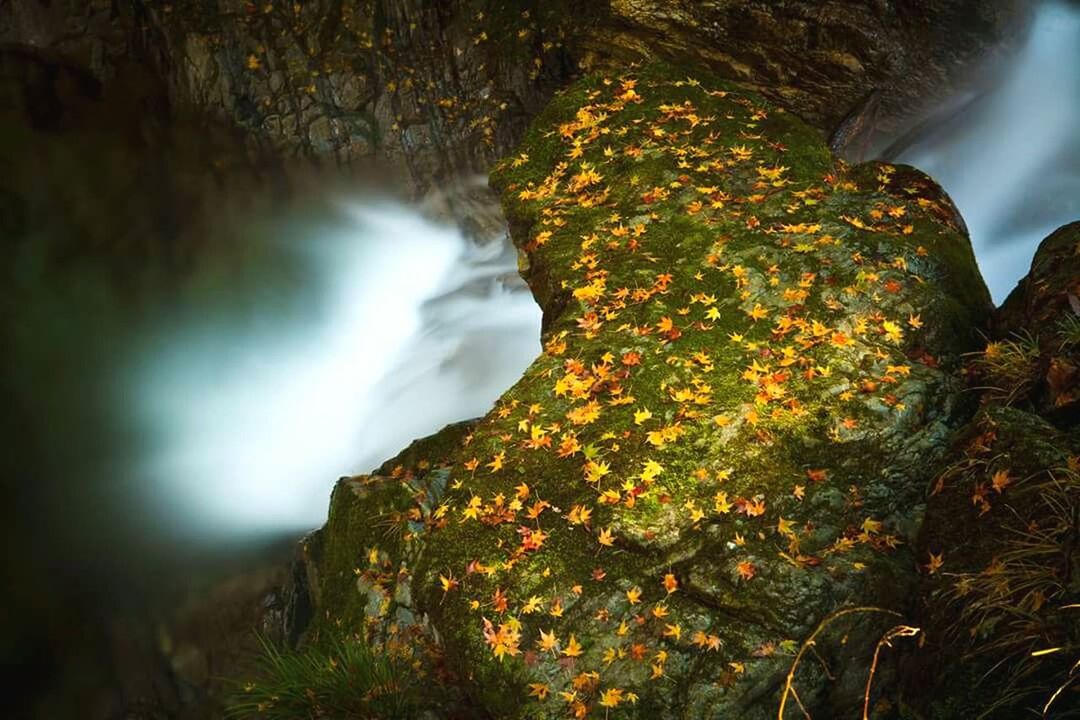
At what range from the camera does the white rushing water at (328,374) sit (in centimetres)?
775

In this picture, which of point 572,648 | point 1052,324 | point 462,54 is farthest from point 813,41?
point 572,648

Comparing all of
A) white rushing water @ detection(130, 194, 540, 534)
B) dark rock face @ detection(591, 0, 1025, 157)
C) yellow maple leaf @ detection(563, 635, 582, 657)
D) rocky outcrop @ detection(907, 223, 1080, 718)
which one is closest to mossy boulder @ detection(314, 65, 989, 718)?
yellow maple leaf @ detection(563, 635, 582, 657)

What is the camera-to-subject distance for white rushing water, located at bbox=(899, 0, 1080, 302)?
856cm

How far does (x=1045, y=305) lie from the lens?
142 inches

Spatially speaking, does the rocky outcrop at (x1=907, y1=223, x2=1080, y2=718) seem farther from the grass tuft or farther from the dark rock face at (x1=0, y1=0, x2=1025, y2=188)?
the dark rock face at (x1=0, y1=0, x2=1025, y2=188)

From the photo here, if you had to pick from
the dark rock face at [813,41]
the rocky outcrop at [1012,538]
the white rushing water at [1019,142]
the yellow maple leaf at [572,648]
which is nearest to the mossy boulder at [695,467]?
the yellow maple leaf at [572,648]

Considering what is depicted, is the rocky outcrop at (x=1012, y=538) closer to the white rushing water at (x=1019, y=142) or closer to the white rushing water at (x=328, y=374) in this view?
the white rushing water at (x=328, y=374)

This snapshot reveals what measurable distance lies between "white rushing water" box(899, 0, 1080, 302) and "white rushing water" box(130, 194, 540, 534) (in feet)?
18.6

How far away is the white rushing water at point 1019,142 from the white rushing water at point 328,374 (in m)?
5.67

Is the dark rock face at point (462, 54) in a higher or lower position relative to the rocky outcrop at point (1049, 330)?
higher

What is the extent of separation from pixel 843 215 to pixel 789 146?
3.31 feet

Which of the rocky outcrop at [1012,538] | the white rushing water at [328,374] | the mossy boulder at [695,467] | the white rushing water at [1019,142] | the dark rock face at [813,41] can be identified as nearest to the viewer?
the rocky outcrop at [1012,538]

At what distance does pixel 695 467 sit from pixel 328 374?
6.46m

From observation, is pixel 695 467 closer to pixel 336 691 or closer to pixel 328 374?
pixel 336 691
